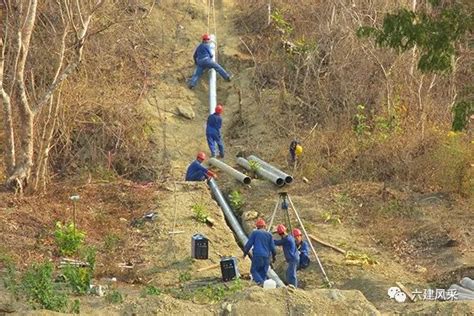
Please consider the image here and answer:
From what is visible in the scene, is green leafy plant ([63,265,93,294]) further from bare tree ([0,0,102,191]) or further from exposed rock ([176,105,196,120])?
exposed rock ([176,105,196,120])

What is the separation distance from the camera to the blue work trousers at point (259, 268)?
1284cm

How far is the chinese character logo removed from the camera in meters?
12.6

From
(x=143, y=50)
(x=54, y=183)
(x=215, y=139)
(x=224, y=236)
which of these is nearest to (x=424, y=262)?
(x=224, y=236)

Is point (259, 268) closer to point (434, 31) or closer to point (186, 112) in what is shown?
point (434, 31)

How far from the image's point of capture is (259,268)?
510 inches

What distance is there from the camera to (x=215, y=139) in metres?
18.7

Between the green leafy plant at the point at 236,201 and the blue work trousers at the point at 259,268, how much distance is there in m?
3.75

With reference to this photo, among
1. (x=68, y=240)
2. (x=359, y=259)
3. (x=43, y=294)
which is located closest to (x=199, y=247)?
(x=68, y=240)

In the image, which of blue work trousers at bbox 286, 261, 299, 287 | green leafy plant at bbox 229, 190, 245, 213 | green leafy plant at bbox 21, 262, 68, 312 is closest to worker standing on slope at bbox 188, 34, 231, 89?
green leafy plant at bbox 229, 190, 245, 213

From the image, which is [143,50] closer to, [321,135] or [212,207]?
[321,135]

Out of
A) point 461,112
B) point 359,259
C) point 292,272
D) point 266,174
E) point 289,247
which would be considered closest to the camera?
point 461,112

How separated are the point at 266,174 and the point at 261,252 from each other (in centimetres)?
489

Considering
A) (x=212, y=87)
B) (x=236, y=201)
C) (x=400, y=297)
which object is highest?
(x=212, y=87)

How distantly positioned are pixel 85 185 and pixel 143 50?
725 centimetres
